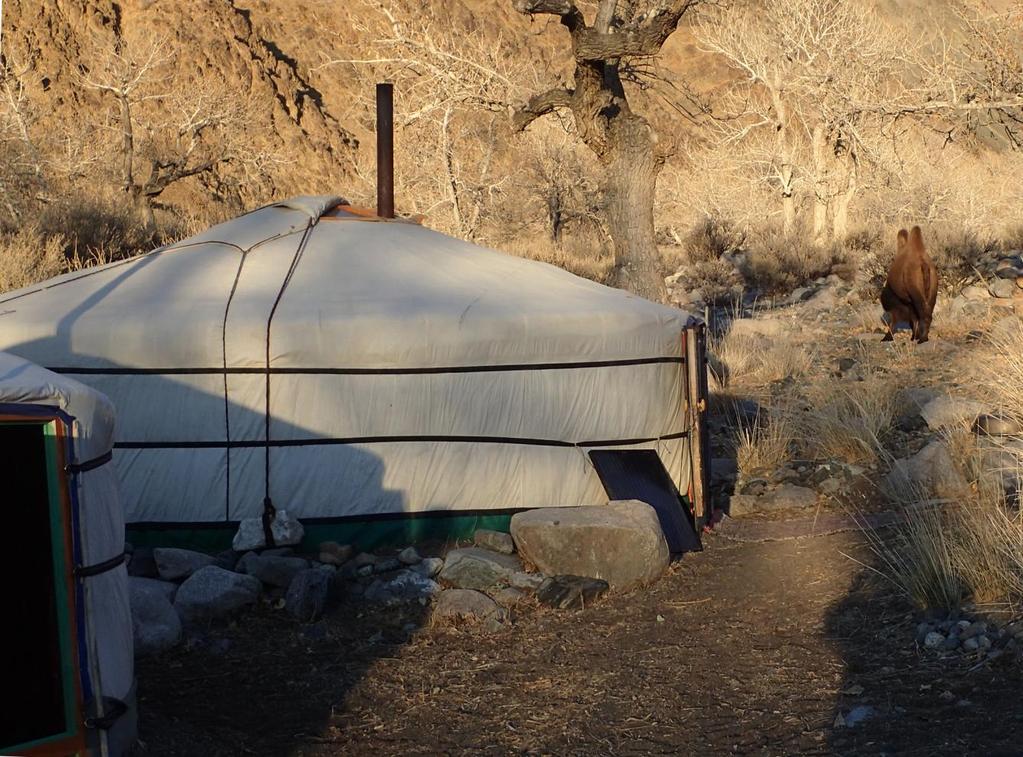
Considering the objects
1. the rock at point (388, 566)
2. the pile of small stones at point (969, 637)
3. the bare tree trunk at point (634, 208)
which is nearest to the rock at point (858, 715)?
the pile of small stones at point (969, 637)

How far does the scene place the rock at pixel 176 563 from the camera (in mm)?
6289

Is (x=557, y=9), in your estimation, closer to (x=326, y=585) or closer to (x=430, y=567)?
(x=430, y=567)

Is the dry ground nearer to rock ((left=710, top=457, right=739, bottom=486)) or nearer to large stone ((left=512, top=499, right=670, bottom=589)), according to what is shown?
large stone ((left=512, top=499, right=670, bottom=589))

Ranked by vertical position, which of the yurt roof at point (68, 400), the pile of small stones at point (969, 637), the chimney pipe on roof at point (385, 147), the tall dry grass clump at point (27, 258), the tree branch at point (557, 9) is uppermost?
the tree branch at point (557, 9)

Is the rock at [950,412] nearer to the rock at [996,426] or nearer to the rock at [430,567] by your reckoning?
the rock at [996,426]

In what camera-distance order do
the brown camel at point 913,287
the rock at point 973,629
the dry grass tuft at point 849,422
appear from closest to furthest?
the rock at point 973,629, the dry grass tuft at point 849,422, the brown camel at point 913,287

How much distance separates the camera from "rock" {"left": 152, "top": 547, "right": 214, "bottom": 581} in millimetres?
6289

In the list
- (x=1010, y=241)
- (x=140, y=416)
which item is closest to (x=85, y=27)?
(x=1010, y=241)

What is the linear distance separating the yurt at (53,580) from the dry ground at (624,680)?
0.60 metres

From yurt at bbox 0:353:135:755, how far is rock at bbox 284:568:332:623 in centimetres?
212

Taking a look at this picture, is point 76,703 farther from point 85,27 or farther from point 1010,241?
point 85,27

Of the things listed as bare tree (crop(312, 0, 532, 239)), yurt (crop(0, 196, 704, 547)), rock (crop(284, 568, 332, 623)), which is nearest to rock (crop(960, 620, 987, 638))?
yurt (crop(0, 196, 704, 547))

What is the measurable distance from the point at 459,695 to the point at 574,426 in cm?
239

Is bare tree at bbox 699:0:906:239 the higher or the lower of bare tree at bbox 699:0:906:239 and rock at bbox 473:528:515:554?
the higher
